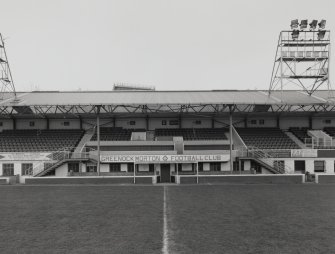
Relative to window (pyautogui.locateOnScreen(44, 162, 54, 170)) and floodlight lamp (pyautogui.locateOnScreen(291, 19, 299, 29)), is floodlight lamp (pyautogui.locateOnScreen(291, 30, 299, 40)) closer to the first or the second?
floodlight lamp (pyautogui.locateOnScreen(291, 19, 299, 29))

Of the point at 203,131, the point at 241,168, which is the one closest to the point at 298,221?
the point at 241,168

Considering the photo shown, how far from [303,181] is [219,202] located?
17.4 m

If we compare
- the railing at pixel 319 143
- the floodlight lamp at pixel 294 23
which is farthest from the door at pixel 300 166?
the floodlight lamp at pixel 294 23

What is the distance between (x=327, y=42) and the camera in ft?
157

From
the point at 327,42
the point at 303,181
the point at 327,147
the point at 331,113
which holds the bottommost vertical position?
the point at 303,181

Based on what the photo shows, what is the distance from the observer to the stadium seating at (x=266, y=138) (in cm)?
4672

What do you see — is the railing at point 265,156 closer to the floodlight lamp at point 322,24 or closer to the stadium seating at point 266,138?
the stadium seating at point 266,138

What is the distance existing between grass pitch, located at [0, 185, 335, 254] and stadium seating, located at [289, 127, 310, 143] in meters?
24.0

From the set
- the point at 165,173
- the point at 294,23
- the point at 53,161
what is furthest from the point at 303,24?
the point at 53,161

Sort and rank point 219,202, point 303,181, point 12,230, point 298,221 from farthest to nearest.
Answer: point 303,181 < point 219,202 < point 298,221 < point 12,230

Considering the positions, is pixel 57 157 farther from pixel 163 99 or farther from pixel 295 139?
pixel 295 139

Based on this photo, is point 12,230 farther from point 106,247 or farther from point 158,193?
point 158,193

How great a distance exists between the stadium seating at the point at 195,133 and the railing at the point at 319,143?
1113cm

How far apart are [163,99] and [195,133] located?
6.74m
